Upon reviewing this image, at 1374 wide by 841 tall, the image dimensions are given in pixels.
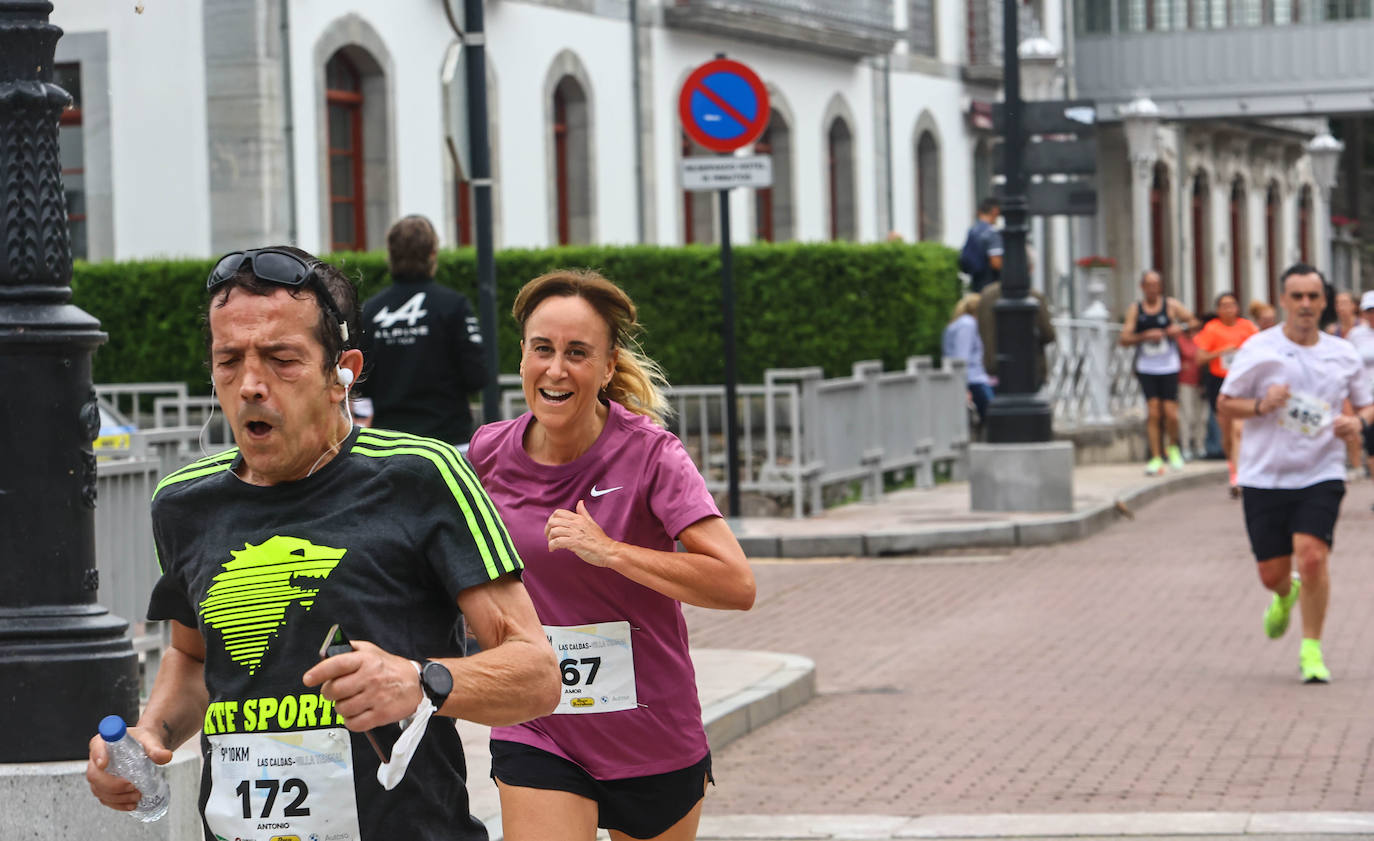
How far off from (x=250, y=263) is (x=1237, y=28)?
37.4m

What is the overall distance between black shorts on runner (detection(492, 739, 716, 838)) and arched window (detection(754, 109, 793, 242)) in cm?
2533

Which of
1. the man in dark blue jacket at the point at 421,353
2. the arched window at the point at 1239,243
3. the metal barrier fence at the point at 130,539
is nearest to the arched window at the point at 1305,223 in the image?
the arched window at the point at 1239,243

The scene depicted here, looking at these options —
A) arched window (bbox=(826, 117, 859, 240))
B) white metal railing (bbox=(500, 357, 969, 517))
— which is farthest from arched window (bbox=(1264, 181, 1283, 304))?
white metal railing (bbox=(500, 357, 969, 517))

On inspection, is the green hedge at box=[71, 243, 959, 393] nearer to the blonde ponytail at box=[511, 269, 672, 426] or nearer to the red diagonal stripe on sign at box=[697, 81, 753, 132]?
the red diagonal stripe on sign at box=[697, 81, 753, 132]

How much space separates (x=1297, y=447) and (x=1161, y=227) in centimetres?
3410

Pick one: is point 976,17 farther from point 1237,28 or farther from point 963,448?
point 963,448

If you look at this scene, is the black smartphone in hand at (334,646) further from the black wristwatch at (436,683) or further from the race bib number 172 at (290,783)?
the race bib number 172 at (290,783)

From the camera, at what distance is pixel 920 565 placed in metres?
15.4

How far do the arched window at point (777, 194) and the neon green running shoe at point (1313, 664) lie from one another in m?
20.1

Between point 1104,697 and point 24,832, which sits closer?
point 24,832

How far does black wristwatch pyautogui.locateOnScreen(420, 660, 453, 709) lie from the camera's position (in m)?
2.95

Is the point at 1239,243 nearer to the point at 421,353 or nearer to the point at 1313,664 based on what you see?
the point at 1313,664

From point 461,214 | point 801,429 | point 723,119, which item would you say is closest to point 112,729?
point 723,119

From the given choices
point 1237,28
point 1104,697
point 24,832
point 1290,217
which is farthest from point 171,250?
point 1290,217
